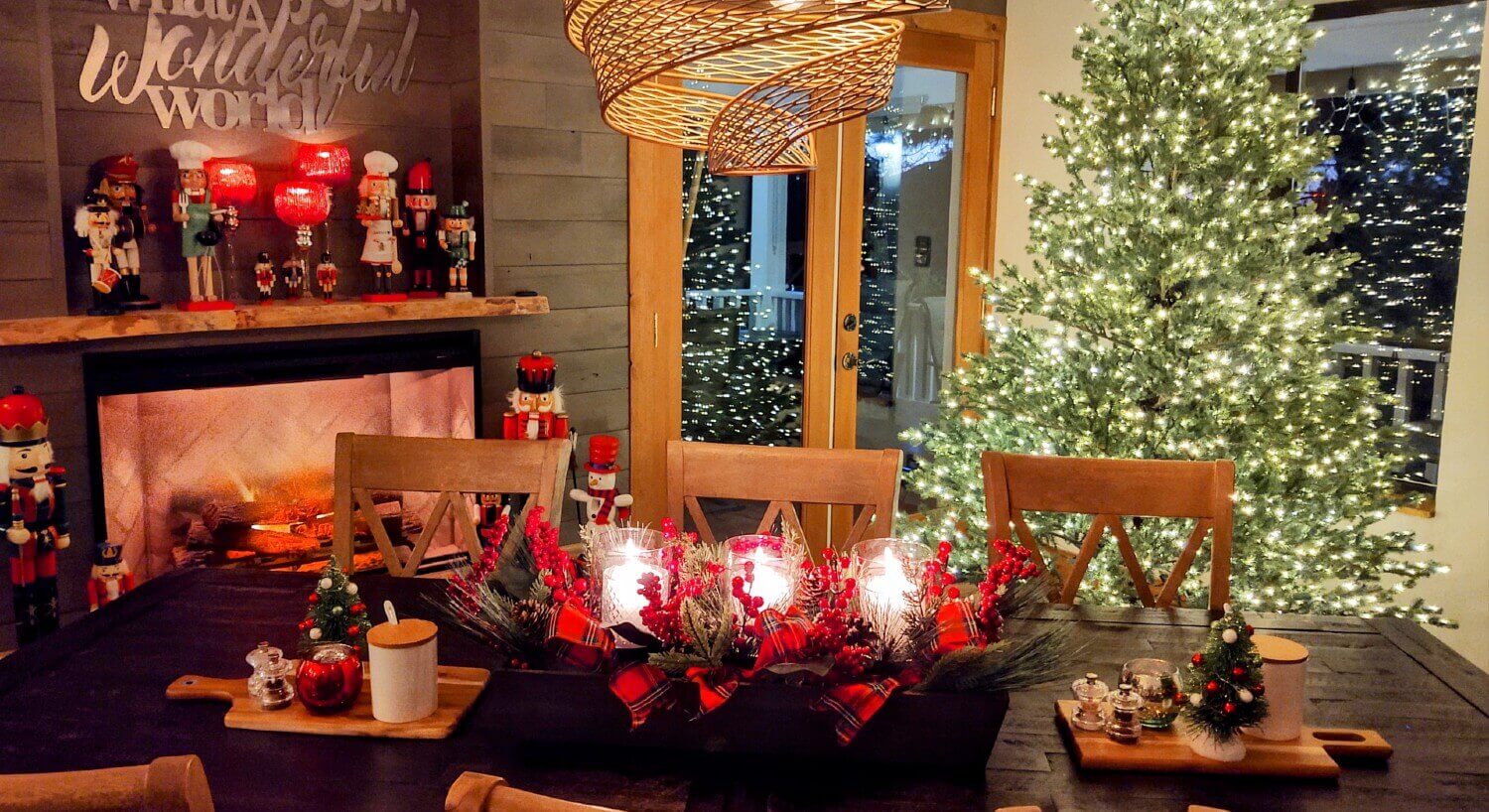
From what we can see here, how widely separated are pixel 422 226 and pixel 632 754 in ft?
7.47

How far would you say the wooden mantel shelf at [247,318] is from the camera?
2633mm

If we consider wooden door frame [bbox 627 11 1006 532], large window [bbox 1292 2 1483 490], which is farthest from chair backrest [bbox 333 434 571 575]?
large window [bbox 1292 2 1483 490]

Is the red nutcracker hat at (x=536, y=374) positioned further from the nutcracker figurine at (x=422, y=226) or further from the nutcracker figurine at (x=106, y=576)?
the nutcracker figurine at (x=106, y=576)

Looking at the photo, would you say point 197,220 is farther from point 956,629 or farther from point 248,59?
point 956,629

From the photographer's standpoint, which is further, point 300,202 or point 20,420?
point 300,202

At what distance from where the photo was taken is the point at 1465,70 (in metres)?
3.61

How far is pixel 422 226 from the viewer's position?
3348 millimetres

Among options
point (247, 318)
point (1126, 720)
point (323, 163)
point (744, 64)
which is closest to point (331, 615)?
point (744, 64)

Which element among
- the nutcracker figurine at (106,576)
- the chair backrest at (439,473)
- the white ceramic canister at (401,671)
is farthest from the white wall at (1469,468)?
the nutcracker figurine at (106,576)

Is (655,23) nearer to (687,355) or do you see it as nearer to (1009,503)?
(1009,503)

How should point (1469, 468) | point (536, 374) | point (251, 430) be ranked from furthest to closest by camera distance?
point (1469, 468) → point (536, 374) → point (251, 430)

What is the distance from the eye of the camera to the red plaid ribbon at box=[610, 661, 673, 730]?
137 cm

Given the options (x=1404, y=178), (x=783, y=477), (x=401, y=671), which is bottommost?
(x=401, y=671)

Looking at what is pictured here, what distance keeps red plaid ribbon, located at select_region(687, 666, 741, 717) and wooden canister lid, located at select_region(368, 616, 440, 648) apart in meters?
0.36
